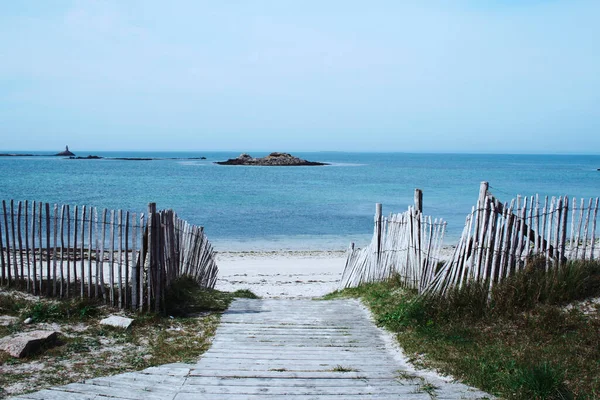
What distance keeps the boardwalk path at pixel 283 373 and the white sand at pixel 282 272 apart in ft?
Answer: 22.2

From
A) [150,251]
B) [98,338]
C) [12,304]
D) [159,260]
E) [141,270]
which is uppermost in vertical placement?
[150,251]

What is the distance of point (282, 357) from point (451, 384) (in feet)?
5.97

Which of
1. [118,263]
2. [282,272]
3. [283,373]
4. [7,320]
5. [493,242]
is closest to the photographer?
[283,373]

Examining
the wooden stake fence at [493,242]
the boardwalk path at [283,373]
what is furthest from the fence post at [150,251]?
the wooden stake fence at [493,242]

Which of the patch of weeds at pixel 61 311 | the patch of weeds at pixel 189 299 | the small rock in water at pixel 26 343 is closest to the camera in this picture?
the small rock in water at pixel 26 343

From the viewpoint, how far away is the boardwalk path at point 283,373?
474cm

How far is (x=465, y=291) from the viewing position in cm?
737

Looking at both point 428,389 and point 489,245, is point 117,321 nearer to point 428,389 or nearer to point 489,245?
point 428,389

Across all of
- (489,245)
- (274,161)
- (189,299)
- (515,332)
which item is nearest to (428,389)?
(515,332)

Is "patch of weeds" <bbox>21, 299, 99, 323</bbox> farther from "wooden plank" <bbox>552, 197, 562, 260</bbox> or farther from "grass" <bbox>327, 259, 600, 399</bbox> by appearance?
"wooden plank" <bbox>552, 197, 562, 260</bbox>

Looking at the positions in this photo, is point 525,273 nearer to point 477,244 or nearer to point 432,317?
point 477,244

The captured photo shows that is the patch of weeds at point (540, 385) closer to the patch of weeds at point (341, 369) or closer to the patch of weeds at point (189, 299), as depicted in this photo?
the patch of weeds at point (341, 369)

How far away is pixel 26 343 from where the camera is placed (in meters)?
5.65

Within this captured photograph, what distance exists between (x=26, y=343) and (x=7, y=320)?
1.69 metres
